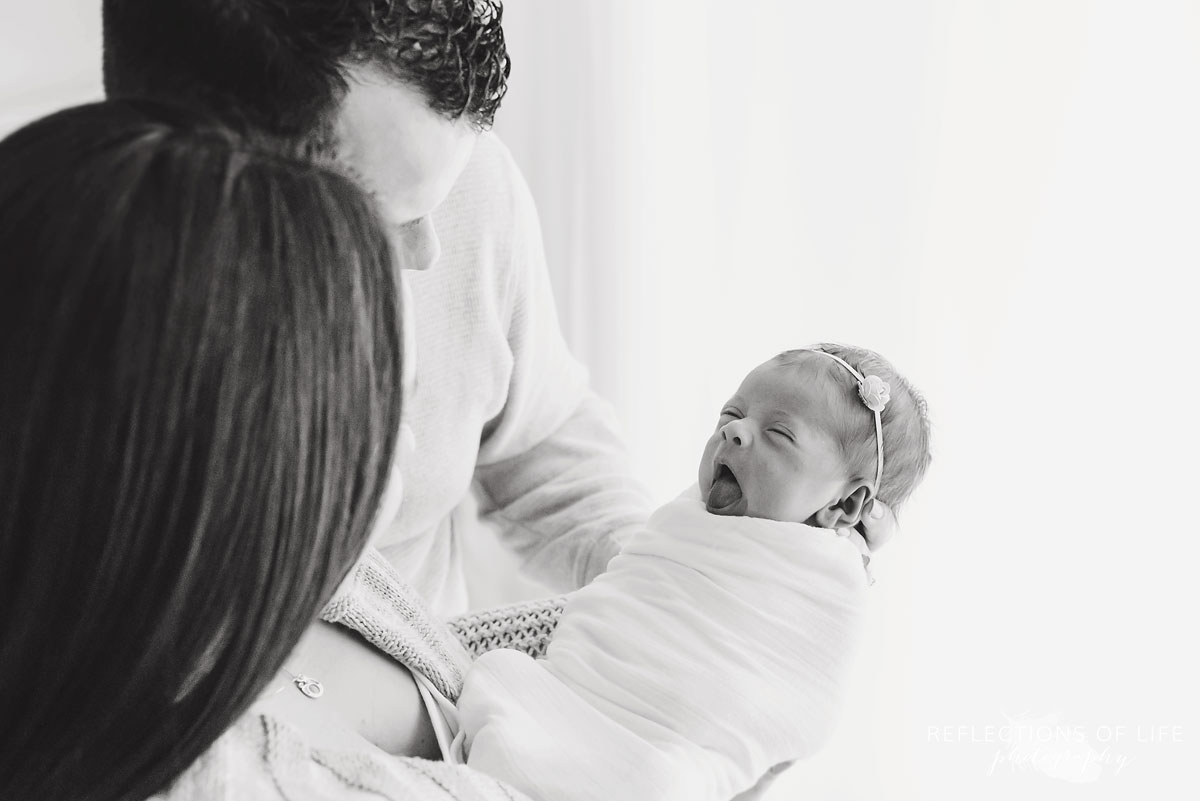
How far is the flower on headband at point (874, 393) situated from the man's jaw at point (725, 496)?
0.15m

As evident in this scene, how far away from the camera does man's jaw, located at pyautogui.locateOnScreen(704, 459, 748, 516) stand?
105 cm

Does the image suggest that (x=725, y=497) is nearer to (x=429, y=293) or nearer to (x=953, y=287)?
(x=429, y=293)

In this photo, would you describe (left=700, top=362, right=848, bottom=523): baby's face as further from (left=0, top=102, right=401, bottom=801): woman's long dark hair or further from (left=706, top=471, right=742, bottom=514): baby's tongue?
(left=0, top=102, right=401, bottom=801): woman's long dark hair

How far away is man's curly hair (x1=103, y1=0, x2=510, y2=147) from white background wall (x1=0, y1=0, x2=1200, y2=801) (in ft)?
3.53

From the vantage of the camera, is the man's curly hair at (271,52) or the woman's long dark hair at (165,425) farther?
the man's curly hair at (271,52)

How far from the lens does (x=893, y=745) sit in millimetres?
1896

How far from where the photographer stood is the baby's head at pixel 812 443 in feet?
3.39

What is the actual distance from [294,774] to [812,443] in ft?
1.87

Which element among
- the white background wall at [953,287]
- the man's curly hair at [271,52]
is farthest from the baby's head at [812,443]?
the white background wall at [953,287]

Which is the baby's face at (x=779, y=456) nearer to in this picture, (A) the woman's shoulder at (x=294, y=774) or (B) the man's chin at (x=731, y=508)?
(B) the man's chin at (x=731, y=508)

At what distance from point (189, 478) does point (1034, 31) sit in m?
1.57

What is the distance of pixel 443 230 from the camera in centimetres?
120

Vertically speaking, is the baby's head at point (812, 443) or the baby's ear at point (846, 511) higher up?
the baby's head at point (812, 443)

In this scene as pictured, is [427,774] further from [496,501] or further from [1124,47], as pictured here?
[1124,47]
